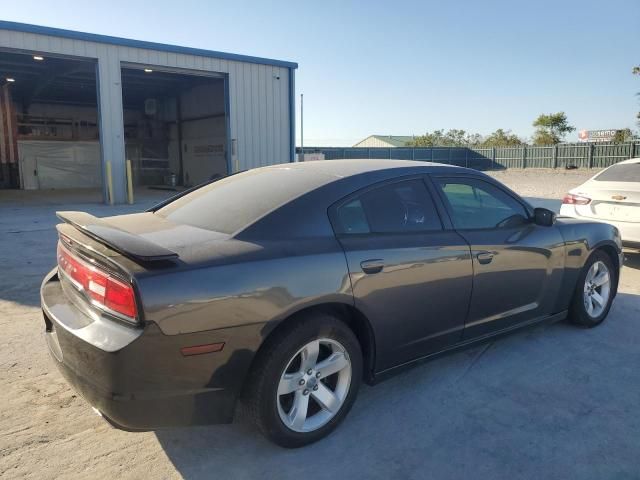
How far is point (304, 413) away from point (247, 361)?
525mm

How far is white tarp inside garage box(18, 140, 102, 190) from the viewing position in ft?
82.6

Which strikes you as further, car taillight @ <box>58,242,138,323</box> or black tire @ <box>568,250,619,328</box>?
black tire @ <box>568,250,619,328</box>

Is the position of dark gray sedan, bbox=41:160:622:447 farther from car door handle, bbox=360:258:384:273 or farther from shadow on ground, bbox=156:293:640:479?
shadow on ground, bbox=156:293:640:479

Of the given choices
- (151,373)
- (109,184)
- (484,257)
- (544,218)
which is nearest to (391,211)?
(484,257)

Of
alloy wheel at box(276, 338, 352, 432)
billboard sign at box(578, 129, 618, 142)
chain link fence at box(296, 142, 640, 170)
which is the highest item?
billboard sign at box(578, 129, 618, 142)

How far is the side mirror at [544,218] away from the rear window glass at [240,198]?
1911 mm

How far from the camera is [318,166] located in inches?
140

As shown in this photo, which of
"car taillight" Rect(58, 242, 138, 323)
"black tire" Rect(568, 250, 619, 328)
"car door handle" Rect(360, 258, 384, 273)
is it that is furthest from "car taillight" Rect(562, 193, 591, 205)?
"car taillight" Rect(58, 242, 138, 323)

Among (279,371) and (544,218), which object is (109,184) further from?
(279,371)

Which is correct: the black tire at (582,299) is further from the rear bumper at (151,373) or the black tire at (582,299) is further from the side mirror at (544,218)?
the rear bumper at (151,373)

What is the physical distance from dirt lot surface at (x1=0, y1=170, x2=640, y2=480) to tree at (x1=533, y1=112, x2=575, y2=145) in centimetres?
5988

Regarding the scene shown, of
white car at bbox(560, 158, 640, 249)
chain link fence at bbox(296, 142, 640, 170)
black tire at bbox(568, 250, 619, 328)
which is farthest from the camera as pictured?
chain link fence at bbox(296, 142, 640, 170)

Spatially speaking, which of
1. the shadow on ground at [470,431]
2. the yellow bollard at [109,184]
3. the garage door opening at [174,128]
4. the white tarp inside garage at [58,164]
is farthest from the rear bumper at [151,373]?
the white tarp inside garage at [58,164]

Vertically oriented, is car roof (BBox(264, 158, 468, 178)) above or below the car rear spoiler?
above
